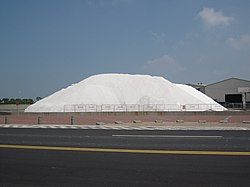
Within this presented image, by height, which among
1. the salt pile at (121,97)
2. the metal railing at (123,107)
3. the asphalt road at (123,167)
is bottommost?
the asphalt road at (123,167)

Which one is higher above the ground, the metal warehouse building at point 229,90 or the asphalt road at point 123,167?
the metal warehouse building at point 229,90

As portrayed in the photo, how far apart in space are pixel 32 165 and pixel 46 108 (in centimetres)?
4244

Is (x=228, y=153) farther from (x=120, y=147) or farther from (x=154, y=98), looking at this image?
(x=154, y=98)

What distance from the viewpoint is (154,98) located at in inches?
2088

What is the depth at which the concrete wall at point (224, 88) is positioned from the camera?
76562 millimetres

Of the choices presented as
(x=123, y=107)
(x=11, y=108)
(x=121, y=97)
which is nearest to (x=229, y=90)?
(x=121, y=97)

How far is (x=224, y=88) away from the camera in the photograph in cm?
7819

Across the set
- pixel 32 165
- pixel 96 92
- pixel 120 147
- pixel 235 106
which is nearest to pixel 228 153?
pixel 120 147

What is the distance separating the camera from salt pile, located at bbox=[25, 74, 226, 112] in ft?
161

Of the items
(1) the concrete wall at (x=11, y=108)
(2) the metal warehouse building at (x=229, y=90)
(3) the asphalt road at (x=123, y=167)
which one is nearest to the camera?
(3) the asphalt road at (x=123, y=167)

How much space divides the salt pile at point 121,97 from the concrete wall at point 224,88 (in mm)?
23688

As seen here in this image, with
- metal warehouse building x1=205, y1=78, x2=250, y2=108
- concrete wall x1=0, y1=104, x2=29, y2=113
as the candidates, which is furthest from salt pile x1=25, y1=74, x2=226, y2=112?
metal warehouse building x1=205, y1=78, x2=250, y2=108

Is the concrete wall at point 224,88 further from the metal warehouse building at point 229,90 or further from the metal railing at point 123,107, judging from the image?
the metal railing at point 123,107

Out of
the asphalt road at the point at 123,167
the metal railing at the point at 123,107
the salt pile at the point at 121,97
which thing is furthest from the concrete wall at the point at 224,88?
the asphalt road at the point at 123,167
